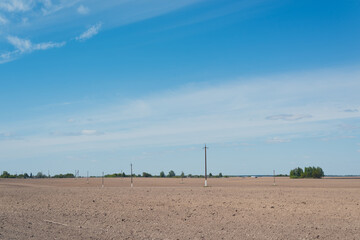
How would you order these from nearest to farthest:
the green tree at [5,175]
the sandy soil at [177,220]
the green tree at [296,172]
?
the sandy soil at [177,220], the green tree at [296,172], the green tree at [5,175]

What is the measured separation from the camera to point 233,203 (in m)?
24.3

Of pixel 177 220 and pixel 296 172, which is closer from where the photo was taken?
pixel 177 220

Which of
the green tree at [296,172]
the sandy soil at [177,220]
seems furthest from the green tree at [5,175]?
the sandy soil at [177,220]

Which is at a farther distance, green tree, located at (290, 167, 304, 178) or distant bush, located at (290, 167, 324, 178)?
green tree, located at (290, 167, 304, 178)

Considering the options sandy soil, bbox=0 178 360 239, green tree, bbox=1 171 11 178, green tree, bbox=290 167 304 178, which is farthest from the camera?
green tree, bbox=1 171 11 178

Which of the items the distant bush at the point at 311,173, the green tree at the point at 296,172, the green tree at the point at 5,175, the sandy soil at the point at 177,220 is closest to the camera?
the sandy soil at the point at 177,220

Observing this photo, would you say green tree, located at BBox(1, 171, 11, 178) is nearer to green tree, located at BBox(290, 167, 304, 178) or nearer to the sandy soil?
green tree, located at BBox(290, 167, 304, 178)

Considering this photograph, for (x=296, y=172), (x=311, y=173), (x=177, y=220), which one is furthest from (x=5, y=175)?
(x=177, y=220)

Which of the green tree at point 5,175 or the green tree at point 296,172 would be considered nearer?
the green tree at point 296,172

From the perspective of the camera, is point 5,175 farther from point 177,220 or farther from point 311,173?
point 177,220

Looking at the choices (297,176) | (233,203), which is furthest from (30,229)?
(297,176)

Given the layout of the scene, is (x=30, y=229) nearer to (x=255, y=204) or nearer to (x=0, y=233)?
(x=0, y=233)

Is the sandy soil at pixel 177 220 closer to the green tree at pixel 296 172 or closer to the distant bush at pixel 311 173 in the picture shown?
the distant bush at pixel 311 173

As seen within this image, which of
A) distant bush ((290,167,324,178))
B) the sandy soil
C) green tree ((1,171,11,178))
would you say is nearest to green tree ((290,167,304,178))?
distant bush ((290,167,324,178))
